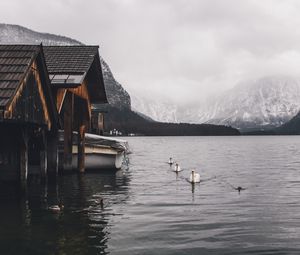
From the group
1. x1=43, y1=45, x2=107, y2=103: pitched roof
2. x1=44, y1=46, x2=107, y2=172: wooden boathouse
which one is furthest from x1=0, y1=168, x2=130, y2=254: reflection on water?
x1=43, y1=45, x2=107, y2=103: pitched roof

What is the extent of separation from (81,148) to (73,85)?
26.4ft

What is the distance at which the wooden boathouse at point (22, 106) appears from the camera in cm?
1903

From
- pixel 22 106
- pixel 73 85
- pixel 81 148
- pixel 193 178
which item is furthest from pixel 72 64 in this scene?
pixel 193 178

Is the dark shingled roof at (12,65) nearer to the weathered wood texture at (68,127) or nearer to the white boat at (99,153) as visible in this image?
the weathered wood texture at (68,127)

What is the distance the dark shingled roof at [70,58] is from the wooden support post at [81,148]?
6.14m

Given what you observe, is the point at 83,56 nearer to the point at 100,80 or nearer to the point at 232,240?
the point at 100,80

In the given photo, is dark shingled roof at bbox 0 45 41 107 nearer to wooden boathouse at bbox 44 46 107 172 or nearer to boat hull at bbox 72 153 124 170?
wooden boathouse at bbox 44 46 107 172

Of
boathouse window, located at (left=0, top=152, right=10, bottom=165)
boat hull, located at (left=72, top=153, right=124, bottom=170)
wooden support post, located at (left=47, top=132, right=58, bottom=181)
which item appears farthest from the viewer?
boat hull, located at (left=72, top=153, right=124, bottom=170)

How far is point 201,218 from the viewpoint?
791 inches

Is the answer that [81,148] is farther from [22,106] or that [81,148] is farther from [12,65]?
[22,106]

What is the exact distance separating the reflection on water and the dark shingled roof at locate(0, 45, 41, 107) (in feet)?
15.7

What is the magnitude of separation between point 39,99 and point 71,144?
11382 mm

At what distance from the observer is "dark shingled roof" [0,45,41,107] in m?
18.8

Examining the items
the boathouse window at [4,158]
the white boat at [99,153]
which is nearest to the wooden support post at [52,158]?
the boathouse window at [4,158]
